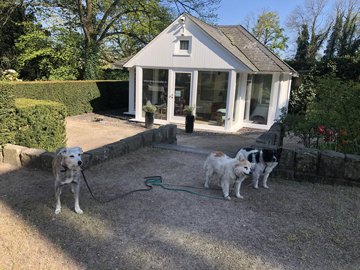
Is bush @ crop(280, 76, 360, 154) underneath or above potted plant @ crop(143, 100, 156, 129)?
above

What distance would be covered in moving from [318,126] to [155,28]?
16880 mm

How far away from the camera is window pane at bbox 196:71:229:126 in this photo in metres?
12.6

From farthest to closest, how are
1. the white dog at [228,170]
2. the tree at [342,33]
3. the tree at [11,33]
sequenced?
the tree at [342,33] < the tree at [11,33] < the white dog at [228,170]

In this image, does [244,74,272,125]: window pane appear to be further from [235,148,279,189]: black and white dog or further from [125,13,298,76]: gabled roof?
[235,148,279,189]: black and white dog

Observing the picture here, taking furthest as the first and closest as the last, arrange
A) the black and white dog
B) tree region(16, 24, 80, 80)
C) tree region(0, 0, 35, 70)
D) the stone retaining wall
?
1. tree region(0, 0, 35, 70)
2. tree region(16, 24, 80, 80)
3. the stone retaining wall
4. the black and white dog

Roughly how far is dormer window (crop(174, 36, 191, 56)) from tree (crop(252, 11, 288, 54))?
31519mm

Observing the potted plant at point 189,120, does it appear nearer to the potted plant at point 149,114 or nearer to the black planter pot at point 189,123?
the black planter pot at point 189,123

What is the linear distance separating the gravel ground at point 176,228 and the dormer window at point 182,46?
Result: 8876 millimetres

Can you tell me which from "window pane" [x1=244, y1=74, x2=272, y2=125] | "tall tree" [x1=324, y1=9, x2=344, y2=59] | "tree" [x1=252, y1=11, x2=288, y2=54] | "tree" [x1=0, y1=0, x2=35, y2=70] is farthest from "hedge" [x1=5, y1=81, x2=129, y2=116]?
"tree" [x1=252, y1=11, x2=288, y2=54]

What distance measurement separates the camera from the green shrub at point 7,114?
612 centimetres

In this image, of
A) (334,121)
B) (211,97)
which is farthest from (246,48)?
(334,121)

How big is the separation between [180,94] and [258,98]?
379cm

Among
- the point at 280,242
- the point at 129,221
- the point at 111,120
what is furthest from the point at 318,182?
the point at 111,120

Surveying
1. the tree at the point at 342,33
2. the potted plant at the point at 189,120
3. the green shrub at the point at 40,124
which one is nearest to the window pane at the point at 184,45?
the potted plant at the point at 189,120
